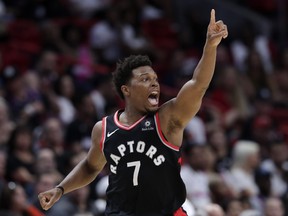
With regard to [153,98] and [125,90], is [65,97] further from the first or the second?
[153,98]

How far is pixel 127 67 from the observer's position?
234 inches

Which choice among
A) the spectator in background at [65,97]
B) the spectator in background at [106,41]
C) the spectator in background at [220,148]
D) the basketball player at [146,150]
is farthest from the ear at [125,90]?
the spectator in background at [106,41]

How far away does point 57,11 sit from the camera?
13.0 meters

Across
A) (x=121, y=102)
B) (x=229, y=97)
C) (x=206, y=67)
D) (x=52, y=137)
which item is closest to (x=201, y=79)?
(x=206, y=67)

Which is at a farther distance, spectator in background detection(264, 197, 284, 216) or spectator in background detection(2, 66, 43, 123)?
spectator in background detection(2, 66, 43, 123)

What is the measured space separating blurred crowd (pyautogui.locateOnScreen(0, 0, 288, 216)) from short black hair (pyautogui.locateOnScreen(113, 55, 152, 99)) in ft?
7.72

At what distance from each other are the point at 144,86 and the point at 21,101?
4.90 meters

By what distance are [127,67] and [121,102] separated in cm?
574

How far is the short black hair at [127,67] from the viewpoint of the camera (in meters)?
5.91

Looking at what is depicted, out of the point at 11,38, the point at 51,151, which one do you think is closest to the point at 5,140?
the point at 51,151

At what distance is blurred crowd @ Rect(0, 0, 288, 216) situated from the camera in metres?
9.29

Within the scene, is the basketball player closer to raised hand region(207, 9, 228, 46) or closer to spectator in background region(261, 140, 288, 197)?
raised hand region(207, 9, 228, 46)

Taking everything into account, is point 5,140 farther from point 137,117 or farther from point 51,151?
point 137,117

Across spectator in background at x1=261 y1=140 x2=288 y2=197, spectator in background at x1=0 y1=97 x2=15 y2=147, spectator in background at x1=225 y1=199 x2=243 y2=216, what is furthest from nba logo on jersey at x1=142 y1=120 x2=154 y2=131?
spectator in background at x1=261 y1=140 x2=288 y2=197
